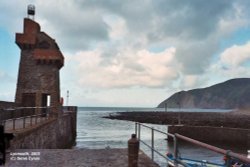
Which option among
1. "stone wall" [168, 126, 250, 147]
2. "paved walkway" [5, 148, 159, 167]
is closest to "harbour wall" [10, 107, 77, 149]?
"paved walkway" [5, 148, 159, 167]

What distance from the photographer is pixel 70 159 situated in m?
10.7

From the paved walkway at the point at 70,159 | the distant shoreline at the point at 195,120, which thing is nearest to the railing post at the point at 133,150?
the paved walkway at the point at 70,159

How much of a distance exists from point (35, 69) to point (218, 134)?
1936 centimetres

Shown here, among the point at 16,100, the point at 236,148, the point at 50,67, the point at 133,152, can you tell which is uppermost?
the point at 50,67

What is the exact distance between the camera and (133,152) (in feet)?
28.8

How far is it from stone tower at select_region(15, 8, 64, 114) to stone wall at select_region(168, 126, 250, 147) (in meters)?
13.7

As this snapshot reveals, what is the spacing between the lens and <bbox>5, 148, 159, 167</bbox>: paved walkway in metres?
9.82

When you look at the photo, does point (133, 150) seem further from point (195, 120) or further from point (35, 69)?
point (195, 120)

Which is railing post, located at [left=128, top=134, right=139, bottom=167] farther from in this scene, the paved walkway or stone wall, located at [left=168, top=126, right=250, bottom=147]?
stone wall, located at [left=168, top=126, right=250, bottom=147]

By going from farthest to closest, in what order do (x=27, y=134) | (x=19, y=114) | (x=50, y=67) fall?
(x=50, y=67), (x=19, y=114), (x=27, y=134)

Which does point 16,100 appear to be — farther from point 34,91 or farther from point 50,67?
point 50,67

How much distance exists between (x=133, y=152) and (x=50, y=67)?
78.0 feet

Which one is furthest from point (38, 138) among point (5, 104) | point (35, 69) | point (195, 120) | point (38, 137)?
point (195, 120)

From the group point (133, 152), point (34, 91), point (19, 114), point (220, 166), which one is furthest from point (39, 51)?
point (133, 152)
